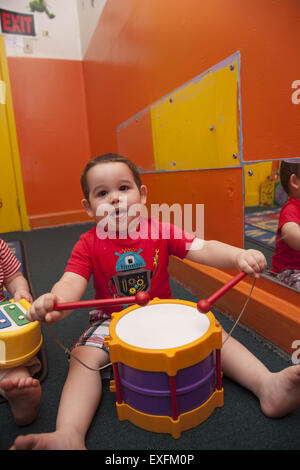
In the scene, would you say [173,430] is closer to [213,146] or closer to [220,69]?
[213,146]

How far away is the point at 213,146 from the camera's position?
958mm

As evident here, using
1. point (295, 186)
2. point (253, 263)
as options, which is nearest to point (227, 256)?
point (253, 263)

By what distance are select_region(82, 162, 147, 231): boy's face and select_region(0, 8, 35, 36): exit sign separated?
89.1 inches

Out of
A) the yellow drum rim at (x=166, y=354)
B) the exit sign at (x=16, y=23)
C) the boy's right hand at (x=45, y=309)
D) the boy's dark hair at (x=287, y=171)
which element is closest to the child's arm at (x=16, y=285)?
the boy's right hand at (x=45, y=309)

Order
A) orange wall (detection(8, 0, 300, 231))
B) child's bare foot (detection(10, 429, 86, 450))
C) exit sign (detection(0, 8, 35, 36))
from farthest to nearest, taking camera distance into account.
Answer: exit sign (detection(0, 8, 35, 36)) < orange wall (detection(8, 0, 300, 231)) < child's bare foot (detection(10, 429, 86, 450))

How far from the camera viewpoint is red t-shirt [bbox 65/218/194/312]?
2.42ft

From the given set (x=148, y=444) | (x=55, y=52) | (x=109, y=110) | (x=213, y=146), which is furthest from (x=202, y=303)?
(x=55, y=52)

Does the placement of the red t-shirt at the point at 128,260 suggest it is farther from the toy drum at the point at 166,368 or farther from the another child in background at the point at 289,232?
the another child in background at the point at 289,232

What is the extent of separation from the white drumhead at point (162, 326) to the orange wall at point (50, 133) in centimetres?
215

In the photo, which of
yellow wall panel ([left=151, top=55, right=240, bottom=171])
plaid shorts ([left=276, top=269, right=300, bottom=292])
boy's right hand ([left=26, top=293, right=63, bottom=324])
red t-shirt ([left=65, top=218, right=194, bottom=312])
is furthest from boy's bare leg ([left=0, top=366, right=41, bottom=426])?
yellow wall panel ([left=151, top=55, right=240, bottom=171])

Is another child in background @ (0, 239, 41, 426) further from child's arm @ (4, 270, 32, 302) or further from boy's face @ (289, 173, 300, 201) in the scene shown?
boy's face @ (289, 173, 300, 201)

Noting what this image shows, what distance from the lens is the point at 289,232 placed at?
2.76 feet

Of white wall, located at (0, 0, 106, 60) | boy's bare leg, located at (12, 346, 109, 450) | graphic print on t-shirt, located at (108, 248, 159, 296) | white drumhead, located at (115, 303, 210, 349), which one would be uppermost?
white wall, located at (0, 0, 106, 60)

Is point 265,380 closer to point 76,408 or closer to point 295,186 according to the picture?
point 76,408
